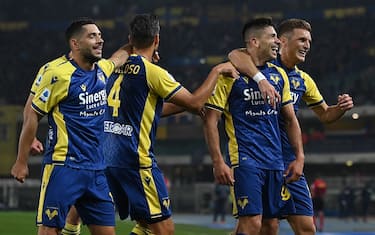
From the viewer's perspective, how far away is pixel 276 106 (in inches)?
304

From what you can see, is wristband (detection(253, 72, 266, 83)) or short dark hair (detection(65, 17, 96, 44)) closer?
short dark hair (detection(65, 17, 96, 44))

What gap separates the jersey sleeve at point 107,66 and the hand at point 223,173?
1.20 m

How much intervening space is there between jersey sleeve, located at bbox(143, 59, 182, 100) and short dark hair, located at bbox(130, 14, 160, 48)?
10.3 inches

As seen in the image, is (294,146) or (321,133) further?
(321,133)

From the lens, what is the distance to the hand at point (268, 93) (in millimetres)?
7434

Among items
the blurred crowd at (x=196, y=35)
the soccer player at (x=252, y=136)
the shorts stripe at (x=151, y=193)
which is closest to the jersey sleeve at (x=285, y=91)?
the soccer player at (x=252, y=136)

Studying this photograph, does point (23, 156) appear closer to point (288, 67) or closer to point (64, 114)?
point (64, 114)

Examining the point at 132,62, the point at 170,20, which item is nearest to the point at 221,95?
the point at 132,62

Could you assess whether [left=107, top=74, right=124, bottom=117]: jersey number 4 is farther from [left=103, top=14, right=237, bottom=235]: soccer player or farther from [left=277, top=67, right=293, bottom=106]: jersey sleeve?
[left=277, top=67, right=293, bottom=106]: jersey sleeve

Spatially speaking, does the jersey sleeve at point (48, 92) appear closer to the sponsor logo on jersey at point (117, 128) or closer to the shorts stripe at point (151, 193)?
the sponsor logo on jersey at point (117, 128)

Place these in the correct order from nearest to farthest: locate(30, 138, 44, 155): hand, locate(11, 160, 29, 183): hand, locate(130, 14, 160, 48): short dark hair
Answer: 1. locate(11, 160, 29, 183): hand
2. locate(30, 138, 44, 155): hand
3. locate(130, 14, 160, 48): short dark hair

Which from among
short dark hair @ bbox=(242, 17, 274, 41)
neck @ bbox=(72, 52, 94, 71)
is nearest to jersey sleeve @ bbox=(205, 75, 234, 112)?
Answer: short dark hair @ bbox=(242, 17, 274, 41)

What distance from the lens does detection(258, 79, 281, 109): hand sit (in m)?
7.43

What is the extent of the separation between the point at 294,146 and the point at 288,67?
0.86 meters
